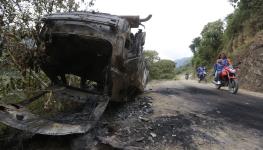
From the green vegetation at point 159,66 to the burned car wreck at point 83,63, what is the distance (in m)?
30.5

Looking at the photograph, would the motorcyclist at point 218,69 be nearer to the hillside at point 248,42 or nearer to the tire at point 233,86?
the tire at point 233,86

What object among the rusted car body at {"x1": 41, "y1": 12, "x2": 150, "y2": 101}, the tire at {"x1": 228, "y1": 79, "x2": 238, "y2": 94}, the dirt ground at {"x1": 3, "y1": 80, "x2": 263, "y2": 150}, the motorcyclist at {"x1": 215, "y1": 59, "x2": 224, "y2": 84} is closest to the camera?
the dirt ground at {"x1": 3, "y1": 80, "x2": 263, "y2": 150}

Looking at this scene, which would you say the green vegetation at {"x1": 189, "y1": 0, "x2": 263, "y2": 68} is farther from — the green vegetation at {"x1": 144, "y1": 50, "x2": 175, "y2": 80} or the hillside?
the green vegetation at {"x1": 144, "y1": 50, "x2": 175, "y2": 80}

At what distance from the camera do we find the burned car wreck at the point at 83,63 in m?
5.32

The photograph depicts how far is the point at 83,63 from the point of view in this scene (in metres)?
8.00

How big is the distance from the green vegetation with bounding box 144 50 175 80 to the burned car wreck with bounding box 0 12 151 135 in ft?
100.0

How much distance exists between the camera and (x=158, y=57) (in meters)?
40.9

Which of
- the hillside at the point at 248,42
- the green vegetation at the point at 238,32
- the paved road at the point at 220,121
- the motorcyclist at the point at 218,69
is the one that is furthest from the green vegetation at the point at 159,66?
the paved road at the point at 220,121

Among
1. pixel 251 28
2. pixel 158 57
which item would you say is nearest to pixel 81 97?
pixel 251 28

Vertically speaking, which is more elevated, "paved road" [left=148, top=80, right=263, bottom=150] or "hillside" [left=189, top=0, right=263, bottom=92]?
"hillside" [left=189, top=0, right=263, bottom=92]

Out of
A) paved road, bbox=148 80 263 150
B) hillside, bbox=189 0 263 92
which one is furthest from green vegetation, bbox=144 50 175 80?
paved road, bbox=148 80 263 150

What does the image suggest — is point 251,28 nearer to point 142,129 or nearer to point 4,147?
point 142,129

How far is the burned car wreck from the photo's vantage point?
210 inches

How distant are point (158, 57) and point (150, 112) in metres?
33.8
